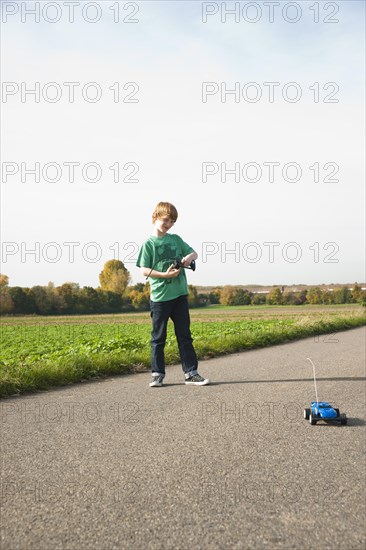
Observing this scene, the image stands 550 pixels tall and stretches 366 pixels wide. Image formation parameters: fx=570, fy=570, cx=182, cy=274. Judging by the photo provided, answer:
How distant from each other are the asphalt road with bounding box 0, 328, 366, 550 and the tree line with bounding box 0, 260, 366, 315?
36.2 m

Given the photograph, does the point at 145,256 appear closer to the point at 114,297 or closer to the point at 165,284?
the point at 165,284

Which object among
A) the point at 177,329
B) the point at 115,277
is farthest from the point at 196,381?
the point at 115,277

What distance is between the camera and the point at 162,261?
6.73 m

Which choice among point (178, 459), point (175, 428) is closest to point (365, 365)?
point (175, 428)

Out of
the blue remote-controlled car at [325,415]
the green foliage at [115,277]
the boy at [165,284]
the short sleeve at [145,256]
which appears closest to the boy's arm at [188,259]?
the boy at [165,284]

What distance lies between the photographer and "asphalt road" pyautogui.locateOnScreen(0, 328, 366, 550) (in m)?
2.38

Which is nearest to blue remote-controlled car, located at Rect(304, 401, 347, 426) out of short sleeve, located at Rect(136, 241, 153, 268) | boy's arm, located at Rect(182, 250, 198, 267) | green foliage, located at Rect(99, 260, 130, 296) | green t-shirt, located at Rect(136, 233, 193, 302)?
boy's arm, located at Rect(182, 250, 198, 267)

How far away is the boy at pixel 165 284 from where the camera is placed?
663cm

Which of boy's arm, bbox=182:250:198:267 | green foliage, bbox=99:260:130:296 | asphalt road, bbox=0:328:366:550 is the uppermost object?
green foliage, bbox=99:260:130:296

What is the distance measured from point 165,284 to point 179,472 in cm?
367

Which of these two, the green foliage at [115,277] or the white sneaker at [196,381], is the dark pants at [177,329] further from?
the green foliage at [115,277]

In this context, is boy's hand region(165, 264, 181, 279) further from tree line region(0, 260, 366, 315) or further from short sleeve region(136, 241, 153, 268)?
tree line region(0, 260, 366, 315)

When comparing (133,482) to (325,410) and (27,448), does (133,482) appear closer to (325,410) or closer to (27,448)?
(27,448)

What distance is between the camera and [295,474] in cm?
316
